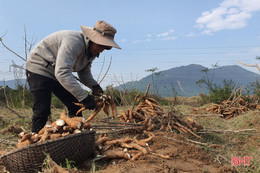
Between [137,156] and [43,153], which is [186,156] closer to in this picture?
[137,156]

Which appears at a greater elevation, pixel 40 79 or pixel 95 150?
pixel 40 79

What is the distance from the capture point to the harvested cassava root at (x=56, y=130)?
1965mm

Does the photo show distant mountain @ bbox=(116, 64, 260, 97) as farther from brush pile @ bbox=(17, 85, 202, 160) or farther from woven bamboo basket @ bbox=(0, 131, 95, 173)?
woven bamboo basket @ bbox=(0, 131, 95, 173)

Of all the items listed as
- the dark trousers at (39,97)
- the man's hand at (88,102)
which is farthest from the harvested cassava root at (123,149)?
the dark trousers at (39,97)

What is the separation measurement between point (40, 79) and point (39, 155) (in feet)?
3.65

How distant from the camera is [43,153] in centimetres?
179

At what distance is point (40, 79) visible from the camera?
2637 mm

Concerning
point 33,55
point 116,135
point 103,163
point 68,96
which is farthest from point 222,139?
point 33,55

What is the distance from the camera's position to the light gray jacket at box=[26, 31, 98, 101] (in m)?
2.36

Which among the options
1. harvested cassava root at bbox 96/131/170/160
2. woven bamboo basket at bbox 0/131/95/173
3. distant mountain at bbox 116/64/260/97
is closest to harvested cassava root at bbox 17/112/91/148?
woven bamboo basket at bbox 0/131/95/173

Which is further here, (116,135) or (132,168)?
(116,135)

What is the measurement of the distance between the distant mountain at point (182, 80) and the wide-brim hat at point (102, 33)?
1.01 metres

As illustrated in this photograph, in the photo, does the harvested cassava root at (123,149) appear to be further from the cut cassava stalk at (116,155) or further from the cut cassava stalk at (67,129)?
the cut cassava stalk at (67,129)

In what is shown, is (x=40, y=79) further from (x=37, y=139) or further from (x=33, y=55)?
(x=37, y=139)
